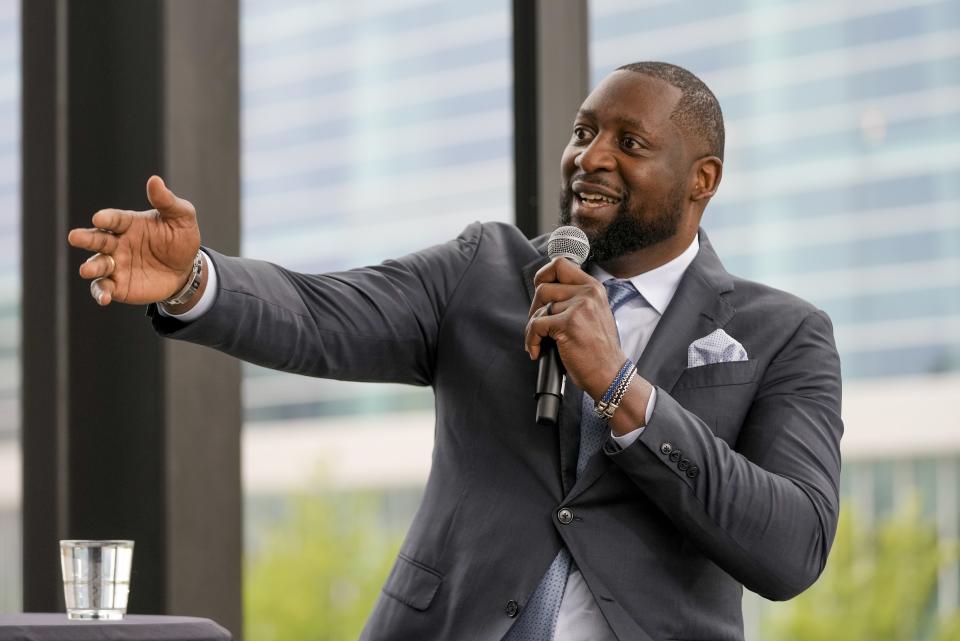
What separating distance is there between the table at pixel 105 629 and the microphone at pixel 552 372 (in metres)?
0.45

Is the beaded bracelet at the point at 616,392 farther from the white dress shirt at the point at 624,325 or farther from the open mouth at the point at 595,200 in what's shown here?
the open mouth at the point at 595,200

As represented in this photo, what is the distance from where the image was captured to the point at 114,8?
2178 mm

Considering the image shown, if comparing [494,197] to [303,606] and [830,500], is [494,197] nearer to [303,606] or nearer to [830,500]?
[303,606]

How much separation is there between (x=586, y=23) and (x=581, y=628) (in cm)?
147

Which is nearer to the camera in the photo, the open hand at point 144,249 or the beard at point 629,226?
the open hand at point 144,249

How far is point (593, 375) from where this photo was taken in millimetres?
1611

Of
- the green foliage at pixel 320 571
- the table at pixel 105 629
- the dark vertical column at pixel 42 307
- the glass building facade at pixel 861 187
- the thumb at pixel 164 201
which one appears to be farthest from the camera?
the green foliage at pixel 320 571

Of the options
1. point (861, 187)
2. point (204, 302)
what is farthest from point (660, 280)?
point (861, 187)

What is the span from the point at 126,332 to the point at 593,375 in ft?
2.91

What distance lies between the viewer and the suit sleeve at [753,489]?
1.63 m

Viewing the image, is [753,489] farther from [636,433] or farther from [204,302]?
[204,302]

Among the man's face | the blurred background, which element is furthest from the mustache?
the blurred background

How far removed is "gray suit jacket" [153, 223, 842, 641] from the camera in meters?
1.65

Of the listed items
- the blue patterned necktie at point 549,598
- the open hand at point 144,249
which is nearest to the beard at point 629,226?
the blue patterned necktie at point 549,598
